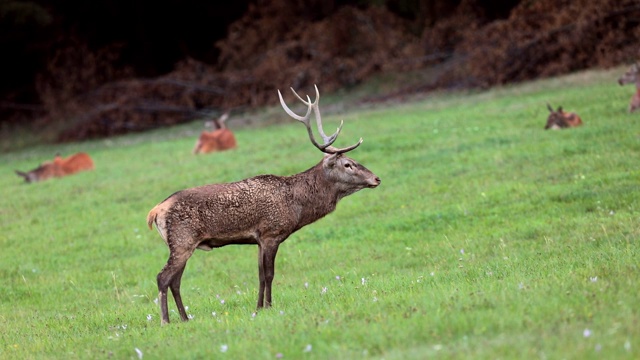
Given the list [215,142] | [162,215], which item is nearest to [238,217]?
[162,215]

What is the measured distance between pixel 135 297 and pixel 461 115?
482 inches

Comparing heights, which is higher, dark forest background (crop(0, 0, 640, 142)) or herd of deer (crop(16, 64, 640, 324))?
herd of deer (crop(16, 64, 640, 324))

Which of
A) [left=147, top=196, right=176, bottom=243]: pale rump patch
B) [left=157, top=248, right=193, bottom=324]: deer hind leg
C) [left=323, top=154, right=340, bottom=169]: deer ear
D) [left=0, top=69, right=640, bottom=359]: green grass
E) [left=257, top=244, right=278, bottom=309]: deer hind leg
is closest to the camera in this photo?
[left=0, top=69, right=640, bottom=359]: green grass

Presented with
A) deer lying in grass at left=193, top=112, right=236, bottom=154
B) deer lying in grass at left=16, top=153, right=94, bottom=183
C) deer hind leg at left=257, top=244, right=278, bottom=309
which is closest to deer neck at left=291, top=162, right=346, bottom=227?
deer hind leg at left=257, top=244, right=278, bottom=309

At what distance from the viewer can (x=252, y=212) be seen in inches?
351

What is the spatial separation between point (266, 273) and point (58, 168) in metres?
14.7

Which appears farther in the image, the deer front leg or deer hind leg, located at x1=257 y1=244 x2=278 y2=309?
deer hind leg, located at x1=257 y1=244 x2=278 y2=309

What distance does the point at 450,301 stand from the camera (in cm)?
709

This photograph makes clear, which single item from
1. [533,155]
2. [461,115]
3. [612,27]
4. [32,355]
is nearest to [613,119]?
[533,155]

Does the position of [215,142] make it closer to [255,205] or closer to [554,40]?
[554,40]

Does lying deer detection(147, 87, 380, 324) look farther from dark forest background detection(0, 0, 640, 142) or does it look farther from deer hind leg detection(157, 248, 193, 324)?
dark forest background detection(0, 0, 640, 142)

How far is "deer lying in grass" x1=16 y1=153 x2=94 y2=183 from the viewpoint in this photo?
Answer: 72.2ft

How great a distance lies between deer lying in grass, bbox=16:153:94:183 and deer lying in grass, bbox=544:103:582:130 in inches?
420

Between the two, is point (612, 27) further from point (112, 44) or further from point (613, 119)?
point (112, 44)
